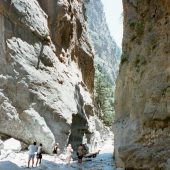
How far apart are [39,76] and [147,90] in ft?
46.2

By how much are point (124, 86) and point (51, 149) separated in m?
8.33

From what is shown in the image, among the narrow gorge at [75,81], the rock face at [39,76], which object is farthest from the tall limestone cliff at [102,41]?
the rock face at [39,76]

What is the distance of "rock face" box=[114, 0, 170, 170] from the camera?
1511cm

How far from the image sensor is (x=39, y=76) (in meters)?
29.4

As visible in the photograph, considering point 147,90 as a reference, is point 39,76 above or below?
above

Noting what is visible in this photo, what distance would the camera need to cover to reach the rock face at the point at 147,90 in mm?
15109

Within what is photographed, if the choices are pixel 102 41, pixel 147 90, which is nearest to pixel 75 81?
pixel 147 90

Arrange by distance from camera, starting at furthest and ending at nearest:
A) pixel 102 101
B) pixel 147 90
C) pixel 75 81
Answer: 1. pixel 102 101
2. pixel 75 81
3. pixel 147 90

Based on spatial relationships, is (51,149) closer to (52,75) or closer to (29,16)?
(52,75)

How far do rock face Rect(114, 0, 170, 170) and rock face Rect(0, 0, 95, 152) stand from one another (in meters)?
8.33

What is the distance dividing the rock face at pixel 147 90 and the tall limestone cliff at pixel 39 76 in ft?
27.4

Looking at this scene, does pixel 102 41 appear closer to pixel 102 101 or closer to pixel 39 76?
pixel 102 101

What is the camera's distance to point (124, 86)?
2291cm

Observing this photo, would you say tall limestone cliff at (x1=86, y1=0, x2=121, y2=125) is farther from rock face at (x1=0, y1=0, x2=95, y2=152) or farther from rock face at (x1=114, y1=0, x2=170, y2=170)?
rock face at (x1=114, y1=0, x2=170, y2=170)
